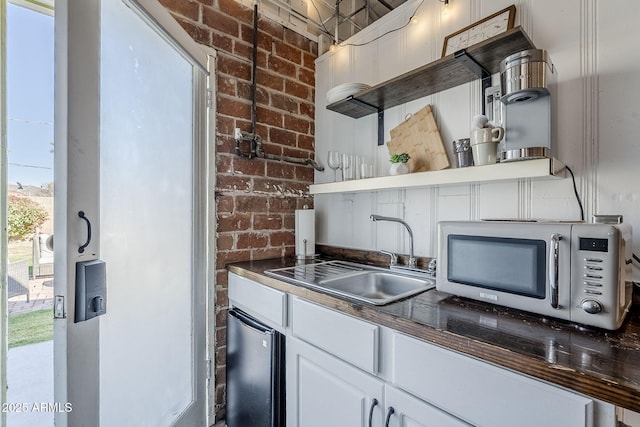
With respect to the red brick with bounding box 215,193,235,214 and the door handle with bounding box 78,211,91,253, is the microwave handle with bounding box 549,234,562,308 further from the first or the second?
the red brick with bounding box 215,193,235,214

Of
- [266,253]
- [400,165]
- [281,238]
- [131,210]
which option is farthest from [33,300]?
[400,165]

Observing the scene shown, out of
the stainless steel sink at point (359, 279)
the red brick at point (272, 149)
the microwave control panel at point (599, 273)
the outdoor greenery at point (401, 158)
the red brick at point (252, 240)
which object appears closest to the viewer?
the microwave control panel at point (599, 273)

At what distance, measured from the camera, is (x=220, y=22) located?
173 cm

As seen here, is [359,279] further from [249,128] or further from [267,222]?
[249,128]

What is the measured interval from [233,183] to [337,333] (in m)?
1.14

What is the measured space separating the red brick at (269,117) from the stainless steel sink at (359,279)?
1.01 metres

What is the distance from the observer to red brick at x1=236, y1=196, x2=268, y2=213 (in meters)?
1.83

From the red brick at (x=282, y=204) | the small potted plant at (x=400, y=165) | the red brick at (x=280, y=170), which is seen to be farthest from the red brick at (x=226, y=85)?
the small potted plant at (x=400, y=165)

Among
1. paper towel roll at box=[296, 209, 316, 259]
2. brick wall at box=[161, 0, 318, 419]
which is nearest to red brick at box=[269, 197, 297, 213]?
brick wall at box=[161, 0, 318, 419]

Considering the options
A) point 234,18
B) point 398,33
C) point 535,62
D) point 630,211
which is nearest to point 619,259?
point 630,211

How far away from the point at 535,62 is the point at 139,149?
1.55 metres

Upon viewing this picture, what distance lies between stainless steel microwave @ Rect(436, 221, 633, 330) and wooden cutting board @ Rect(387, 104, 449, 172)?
508 mm

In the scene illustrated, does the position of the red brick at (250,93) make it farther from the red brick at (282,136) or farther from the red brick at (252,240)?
the red brick at (252,240)

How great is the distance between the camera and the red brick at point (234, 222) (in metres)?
1.74
